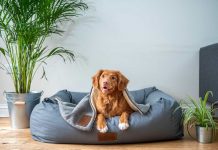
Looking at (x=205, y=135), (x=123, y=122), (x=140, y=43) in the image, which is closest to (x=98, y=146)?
(x=123, y=122)

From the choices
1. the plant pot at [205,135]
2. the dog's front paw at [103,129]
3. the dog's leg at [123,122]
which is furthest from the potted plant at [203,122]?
the dog's front paw at [103,129]

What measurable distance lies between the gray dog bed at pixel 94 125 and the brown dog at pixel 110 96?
6 centimetres

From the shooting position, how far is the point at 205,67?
2.61 m

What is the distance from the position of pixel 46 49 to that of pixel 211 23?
1.86 meters

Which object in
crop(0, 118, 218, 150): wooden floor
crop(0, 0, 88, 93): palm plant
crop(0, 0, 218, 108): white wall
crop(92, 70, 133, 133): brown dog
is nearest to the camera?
crop(0, 118, 218, 150): wooden floor

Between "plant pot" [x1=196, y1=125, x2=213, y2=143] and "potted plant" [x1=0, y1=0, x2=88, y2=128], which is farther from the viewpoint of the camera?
"potted plant" [x1=0, y1=0, x2=88, y2=128]

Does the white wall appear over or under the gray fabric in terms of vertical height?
over

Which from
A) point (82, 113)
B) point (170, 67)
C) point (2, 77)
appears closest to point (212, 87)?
point (170, 67)

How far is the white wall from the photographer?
2.89 m

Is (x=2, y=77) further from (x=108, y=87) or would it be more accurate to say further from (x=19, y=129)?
(x=108, y=87)

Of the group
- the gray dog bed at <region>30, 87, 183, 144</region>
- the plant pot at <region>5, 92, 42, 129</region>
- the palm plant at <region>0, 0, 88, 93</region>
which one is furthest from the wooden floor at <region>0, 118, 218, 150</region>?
the palm plant at <region>0, 0, 88, 93</region>

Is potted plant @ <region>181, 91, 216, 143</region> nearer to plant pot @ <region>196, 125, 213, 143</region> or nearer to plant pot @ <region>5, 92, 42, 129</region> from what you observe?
plant pot @ <region>196, 125, 213, 143</region>

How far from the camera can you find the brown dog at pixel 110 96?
189 centimetres

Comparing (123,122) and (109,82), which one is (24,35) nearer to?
(109,82)
